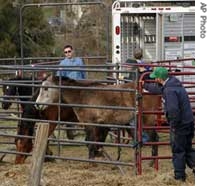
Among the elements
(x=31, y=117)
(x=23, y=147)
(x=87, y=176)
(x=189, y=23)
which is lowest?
(x=87, y=176)

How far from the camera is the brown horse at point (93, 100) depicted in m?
9.63

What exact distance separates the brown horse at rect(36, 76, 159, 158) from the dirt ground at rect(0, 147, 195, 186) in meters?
0.45

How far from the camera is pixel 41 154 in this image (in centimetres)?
664

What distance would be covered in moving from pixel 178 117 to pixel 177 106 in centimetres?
15

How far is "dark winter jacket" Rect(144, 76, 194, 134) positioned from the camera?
8031 millimetres

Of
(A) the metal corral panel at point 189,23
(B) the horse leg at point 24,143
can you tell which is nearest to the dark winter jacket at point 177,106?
(B) the horse leg at point 24,143

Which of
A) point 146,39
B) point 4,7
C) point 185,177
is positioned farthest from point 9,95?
point 4,7

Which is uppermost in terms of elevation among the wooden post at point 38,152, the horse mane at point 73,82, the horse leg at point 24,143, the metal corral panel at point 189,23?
the metal corral panel at point 189,23

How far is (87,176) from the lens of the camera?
29.0ft

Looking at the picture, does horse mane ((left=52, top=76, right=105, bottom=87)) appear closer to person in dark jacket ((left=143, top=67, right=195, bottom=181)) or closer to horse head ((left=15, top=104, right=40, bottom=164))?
horse head ((left=15, top=104, right=40, bottom=164))

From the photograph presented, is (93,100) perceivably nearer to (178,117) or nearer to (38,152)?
(178,117)

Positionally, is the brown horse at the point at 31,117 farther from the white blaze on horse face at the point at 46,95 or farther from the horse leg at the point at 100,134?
the horse leg at the point at 100,134

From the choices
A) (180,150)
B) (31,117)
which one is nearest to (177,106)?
(180,150)

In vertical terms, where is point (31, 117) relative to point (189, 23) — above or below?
below
